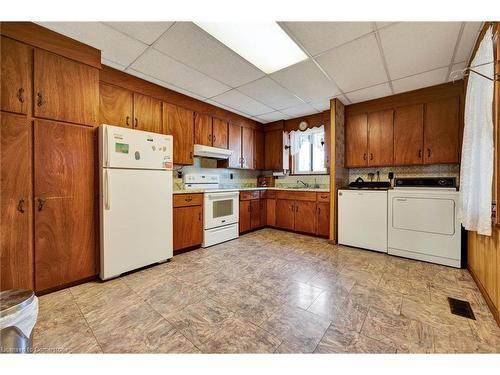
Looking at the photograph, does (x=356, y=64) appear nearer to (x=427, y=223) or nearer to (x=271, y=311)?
(x=427, y=223)

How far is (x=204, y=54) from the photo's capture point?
217cm

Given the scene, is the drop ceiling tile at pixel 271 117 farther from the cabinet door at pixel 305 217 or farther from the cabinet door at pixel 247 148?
the cabinet door at pixel 305 217

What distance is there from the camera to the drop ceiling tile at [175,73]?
2.28m

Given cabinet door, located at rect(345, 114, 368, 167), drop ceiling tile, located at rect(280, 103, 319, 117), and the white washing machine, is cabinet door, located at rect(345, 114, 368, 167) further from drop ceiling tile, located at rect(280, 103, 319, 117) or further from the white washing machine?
the white washing machine

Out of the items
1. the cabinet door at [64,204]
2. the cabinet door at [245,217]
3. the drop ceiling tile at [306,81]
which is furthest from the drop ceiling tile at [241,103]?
the cabinet door at [64,204]

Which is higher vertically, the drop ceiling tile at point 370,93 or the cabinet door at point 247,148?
the drop ceiling tile at point 370,93

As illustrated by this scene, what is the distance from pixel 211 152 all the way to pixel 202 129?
43 cm

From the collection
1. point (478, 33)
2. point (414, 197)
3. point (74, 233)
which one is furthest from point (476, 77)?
point (74, 233)

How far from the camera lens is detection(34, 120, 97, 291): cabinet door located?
186cm

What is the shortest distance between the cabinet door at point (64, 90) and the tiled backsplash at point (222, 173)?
5.06ft

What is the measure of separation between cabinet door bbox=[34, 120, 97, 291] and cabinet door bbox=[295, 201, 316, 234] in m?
3.21

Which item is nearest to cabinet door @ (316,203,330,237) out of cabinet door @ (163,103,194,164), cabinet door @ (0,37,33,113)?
cabinet door @ (163,103,194,164)

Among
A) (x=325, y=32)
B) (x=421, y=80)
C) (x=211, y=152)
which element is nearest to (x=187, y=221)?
(x=211, y=152)

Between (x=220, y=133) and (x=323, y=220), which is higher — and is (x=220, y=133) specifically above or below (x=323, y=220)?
above
